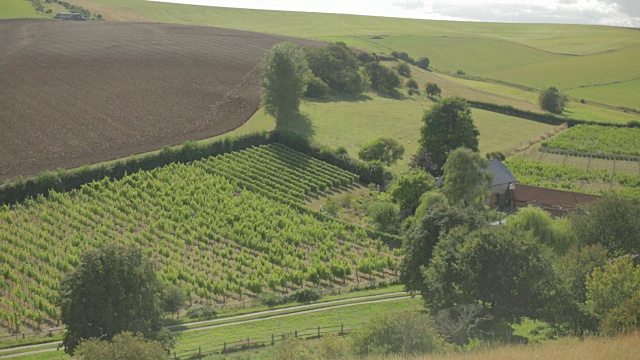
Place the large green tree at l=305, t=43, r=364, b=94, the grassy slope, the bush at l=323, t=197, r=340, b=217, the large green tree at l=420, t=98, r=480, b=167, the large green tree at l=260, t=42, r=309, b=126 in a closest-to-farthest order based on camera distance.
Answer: the bush at l=323, t=197, r=340, b=217 → the large green tree at l=420, t=98, r=480, b=167 → the large green tree at l=260, t=42, r=309, b=126 → the large green tree at l=305, t=43, r=364, b=94 → the grassy slope

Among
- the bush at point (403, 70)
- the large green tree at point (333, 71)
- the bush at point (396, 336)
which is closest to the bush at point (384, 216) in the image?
the bush at point (396, 336)

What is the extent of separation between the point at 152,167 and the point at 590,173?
49.7 meters

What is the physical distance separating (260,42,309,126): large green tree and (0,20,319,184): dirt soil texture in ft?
13.9

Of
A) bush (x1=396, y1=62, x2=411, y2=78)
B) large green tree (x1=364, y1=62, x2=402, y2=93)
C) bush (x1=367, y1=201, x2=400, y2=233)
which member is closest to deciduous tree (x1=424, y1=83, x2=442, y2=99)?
large green tree (x1=364, y1=62, x2=402, y2=93)

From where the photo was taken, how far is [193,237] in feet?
192

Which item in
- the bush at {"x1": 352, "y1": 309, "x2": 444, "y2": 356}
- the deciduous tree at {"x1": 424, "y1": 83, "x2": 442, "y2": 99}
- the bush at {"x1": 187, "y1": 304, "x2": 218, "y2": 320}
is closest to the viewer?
the bush at {"x1": 352, "y1": 309, "x2": 444, "y2": 356}

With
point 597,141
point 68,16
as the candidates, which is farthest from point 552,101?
point 68,16

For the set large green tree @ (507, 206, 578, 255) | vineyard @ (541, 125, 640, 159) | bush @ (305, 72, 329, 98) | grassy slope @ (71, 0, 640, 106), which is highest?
grassy slope @ (71, 0, 640, 106)

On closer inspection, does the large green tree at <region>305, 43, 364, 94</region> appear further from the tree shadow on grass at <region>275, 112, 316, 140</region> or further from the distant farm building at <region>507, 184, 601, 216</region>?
the distant farm building at <region>507, 184, 601, 216</region>

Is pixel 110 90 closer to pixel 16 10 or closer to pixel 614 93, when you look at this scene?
pixel 16 10

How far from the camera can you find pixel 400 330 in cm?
3334

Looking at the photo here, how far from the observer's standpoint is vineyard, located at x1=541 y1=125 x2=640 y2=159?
98.7m

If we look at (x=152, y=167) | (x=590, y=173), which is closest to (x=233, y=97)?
(x=152, y=167)

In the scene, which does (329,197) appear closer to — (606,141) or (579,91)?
(606,141)
